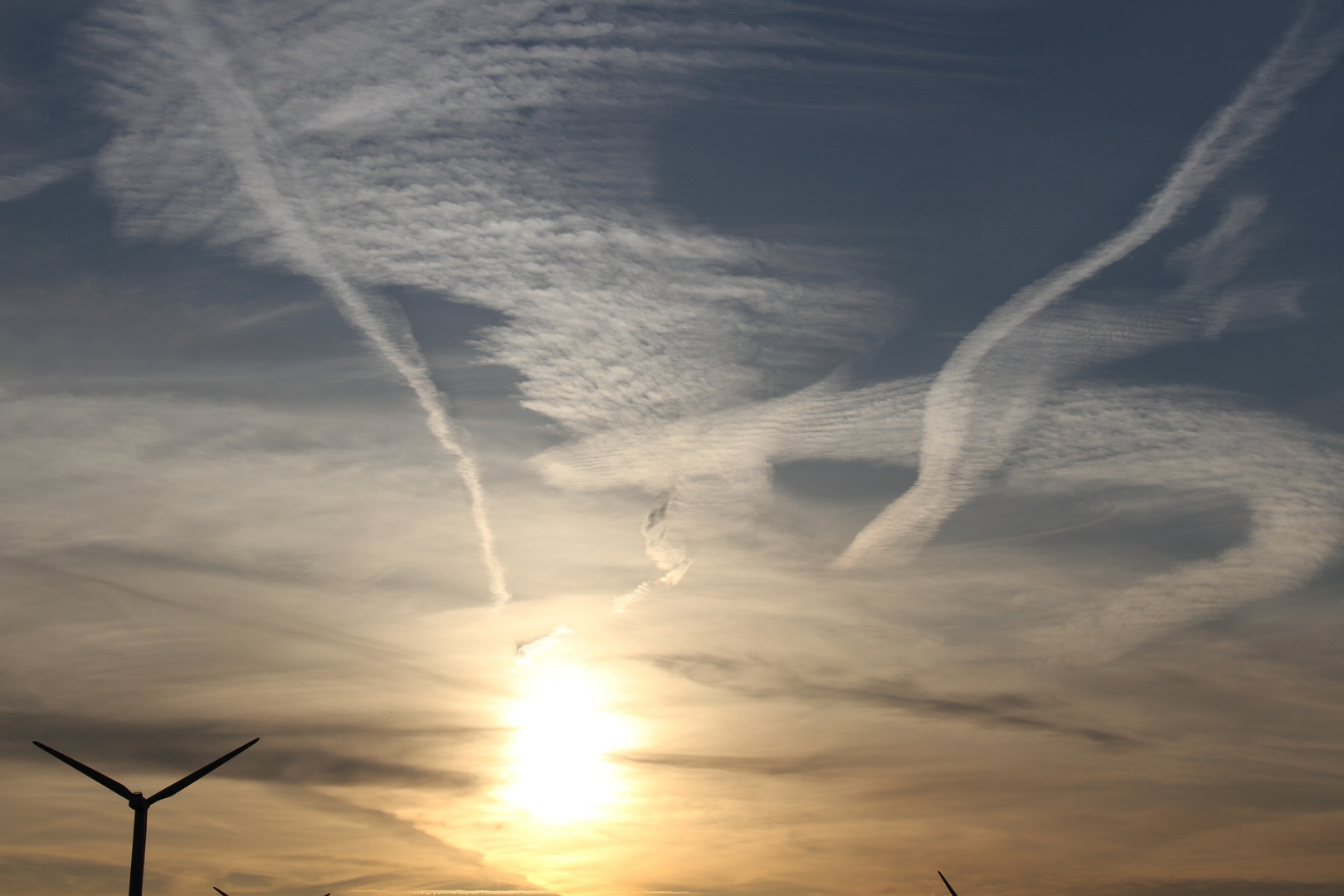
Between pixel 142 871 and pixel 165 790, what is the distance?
870 cm

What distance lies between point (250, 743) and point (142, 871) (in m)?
16.4

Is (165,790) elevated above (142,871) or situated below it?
above

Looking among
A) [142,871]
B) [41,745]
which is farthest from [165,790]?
[41,745]

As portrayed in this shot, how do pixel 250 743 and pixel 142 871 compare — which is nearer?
pixel 142 871

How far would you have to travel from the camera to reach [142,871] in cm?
10019

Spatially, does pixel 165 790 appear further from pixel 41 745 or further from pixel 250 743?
pixel 41 745

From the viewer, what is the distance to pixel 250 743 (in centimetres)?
11275

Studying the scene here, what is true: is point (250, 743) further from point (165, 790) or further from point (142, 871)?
point (142, 871)

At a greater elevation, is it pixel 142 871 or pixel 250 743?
pixel 250 743

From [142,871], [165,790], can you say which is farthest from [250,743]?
[142,871]

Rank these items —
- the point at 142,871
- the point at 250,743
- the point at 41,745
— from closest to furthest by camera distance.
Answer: the point at 41,745, the point at 142,871, the point at 250,743

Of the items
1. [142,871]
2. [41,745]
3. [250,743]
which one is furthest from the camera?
[250,743]

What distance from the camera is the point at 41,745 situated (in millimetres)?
93312

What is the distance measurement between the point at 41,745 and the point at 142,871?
56.2 feet
